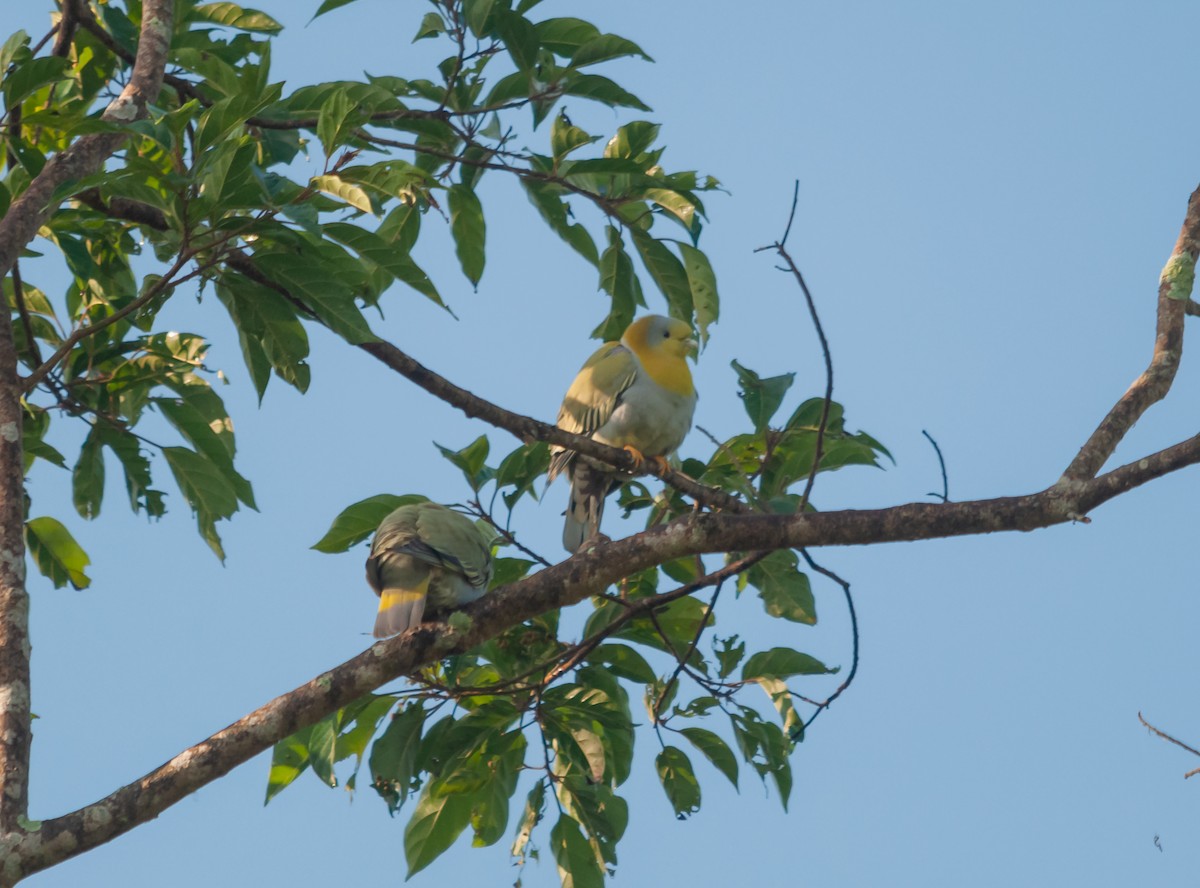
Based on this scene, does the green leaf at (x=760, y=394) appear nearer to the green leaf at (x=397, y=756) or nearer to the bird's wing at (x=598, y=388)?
the green leaf at (x=397, y=756)

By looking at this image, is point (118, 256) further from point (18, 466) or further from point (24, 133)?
point (18, 466)

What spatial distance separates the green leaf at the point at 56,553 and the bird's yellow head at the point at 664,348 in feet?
6.99

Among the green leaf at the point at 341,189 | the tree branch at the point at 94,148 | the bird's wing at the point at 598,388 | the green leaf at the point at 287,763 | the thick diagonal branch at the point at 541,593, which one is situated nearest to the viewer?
the thick diagonal branch at the point at 541,593

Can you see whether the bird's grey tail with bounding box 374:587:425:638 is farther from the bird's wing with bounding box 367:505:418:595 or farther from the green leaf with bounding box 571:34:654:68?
the green leaf with bounding box 571:34:654:68

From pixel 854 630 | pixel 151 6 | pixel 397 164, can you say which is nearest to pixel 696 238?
pixel 397 164

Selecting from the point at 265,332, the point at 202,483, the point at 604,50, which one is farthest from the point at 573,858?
the point at 604,50

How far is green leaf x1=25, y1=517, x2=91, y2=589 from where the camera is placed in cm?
313

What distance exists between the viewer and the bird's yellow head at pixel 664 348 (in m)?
4.75

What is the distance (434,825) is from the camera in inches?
121

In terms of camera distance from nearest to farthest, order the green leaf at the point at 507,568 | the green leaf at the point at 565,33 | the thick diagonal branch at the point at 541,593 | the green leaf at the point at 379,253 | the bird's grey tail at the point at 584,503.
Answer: the thick diagonal branch at the point at 541,593, the green leaf at the point at 379,253, the green leaf at the point at 565,33, the green leaf at the point at 507,568, the bird's grey tail at the point at 584,503

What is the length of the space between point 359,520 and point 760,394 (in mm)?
973

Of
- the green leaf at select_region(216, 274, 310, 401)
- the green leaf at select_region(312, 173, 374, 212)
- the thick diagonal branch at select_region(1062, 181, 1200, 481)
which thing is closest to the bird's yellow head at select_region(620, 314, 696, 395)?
the green leaf at select_region(216, 274, 310, 401)

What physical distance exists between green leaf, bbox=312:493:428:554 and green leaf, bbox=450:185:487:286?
2.07 feet

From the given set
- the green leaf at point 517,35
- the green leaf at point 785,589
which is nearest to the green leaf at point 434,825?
the green leaf at point 785,589
